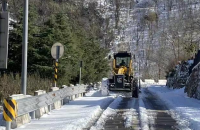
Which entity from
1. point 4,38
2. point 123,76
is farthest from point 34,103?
point 123,76

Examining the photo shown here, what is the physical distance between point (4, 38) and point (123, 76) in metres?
16.6

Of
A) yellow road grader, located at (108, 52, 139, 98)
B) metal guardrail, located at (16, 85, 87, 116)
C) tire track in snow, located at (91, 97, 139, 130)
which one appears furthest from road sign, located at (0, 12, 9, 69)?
yellow road grader, located at (108, 52, 139, 98)

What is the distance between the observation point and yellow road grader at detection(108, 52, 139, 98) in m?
24.3

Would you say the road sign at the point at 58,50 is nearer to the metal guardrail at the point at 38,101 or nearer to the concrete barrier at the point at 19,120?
the metal guardrail at the point at 38,101

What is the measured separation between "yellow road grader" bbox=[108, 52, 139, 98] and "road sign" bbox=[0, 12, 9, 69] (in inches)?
649

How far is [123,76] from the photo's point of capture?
24.2 m

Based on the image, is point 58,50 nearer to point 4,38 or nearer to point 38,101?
point 38,101

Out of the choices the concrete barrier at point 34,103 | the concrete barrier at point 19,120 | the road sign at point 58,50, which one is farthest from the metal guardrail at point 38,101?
the road sign at point 58,50

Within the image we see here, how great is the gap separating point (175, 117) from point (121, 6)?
137724 mm

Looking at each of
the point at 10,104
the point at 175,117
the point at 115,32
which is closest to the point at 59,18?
the point at 175,117

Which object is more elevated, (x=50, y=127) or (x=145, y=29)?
(x=145, y=29)

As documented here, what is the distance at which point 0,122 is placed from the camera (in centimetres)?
1038

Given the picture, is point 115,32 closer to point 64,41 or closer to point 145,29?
point 145,29

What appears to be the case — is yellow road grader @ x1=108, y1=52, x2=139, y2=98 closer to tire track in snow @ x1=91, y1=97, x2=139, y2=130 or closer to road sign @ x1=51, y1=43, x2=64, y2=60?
road sign @ x1=51, y1=43, x2=64, y2=60
